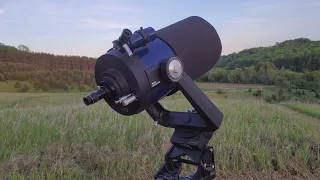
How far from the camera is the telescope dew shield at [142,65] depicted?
1796 mm

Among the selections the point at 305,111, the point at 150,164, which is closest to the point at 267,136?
the point at 150,164

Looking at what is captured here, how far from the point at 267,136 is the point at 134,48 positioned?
3998mm

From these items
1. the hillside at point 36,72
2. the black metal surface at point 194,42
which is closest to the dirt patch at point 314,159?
the black metal surface at point 194,42

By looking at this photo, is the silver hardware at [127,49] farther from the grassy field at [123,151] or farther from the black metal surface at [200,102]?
the grassy field at [123,151]

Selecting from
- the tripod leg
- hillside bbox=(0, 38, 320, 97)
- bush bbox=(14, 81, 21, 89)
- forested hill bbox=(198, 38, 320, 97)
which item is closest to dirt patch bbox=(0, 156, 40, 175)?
the tripod leg

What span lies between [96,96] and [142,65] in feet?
1.04

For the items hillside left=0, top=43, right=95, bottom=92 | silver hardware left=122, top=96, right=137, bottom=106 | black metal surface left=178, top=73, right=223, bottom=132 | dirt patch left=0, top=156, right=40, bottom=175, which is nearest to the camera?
silver hardware left=122, top=96, right=137, bottom=106

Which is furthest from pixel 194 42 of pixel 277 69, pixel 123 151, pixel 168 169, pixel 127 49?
pixel 277 69

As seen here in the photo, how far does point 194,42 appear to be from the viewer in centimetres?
220

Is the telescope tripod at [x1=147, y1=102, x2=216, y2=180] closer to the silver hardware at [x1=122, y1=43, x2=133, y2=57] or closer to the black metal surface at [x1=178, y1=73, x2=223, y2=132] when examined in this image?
the black metal surface at [x1=178, y1=73, x2=223, y2=132]

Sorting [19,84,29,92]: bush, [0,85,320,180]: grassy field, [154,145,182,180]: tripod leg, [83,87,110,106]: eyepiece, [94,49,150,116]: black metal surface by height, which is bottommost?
[0,85,320,180]: grassy field

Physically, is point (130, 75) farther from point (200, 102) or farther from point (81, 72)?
point (81, 72)

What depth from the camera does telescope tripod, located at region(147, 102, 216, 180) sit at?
6.56ft

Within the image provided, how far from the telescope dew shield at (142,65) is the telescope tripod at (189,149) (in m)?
0.23
